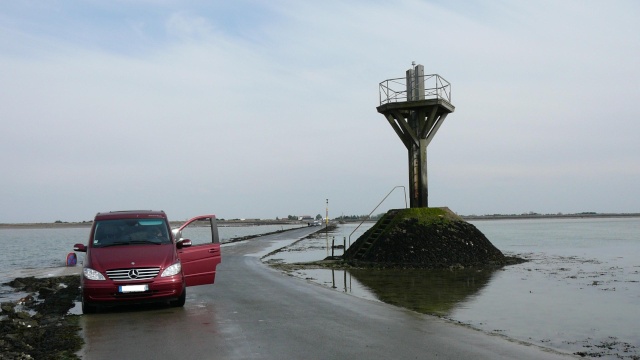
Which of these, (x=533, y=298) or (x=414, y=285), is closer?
(x=533, y=298)

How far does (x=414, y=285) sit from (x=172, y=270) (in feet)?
34.6

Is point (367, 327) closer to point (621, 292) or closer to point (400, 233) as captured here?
point (621, 292)

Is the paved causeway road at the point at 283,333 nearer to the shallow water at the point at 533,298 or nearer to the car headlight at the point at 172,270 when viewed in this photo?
the car headlight at the point at 172,270

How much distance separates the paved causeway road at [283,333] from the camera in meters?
8.41

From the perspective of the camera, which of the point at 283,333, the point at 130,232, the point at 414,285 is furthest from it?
the point at 414,285

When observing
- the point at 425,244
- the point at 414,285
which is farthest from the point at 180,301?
the point at 425,244

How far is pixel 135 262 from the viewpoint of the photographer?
11883 millimetres

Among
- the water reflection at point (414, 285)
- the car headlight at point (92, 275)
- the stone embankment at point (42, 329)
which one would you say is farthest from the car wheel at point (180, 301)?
the water reflection at point (414, 285)

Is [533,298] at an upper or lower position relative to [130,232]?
lower

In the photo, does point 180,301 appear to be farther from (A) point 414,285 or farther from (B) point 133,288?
(A) point 414,285

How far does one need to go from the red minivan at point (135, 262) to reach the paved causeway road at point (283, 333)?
1.44ft

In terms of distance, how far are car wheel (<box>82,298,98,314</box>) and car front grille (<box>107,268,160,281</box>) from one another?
90 cm

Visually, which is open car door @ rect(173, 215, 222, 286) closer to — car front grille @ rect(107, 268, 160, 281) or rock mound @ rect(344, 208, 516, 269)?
car front grille @ rect(107, 268, 160, 281)

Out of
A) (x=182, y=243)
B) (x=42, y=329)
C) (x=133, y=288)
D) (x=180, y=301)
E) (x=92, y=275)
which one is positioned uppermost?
(x=182, y=243)
